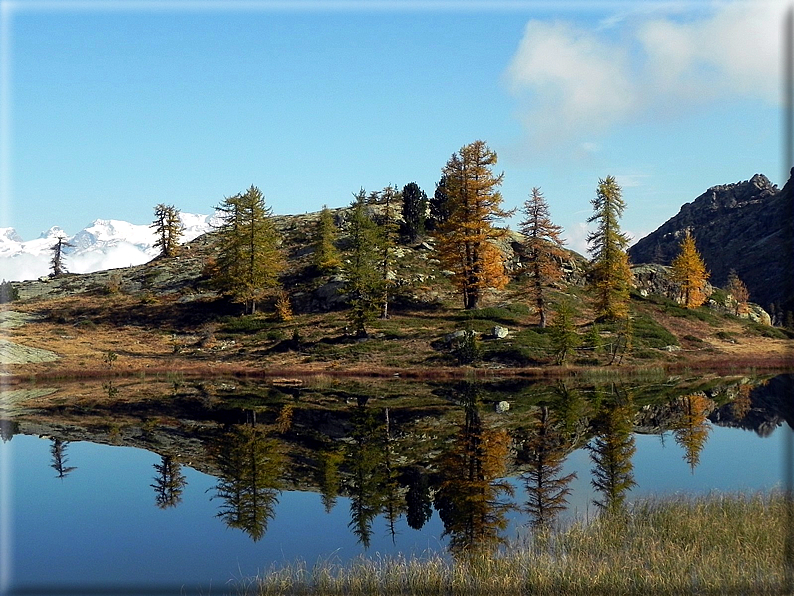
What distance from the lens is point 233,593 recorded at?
1140 centimetres

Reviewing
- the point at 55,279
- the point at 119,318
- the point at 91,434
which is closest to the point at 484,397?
the point at 91,434

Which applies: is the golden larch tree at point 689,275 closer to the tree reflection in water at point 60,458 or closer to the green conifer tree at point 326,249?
the green conifer tree at point 326,249

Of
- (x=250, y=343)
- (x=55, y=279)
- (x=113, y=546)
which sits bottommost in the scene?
(x=113, y=546)

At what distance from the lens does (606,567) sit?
10.9 meters

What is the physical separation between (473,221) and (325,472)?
4510 centimetres

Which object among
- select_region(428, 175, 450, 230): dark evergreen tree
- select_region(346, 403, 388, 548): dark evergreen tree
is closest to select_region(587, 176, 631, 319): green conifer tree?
select_region(428, 175, 450, 230): dark evergreen tree

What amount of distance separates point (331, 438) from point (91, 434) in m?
10.9

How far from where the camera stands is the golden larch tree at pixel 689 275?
76438mm

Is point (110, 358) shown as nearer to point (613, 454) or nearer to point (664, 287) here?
point (613, 454)

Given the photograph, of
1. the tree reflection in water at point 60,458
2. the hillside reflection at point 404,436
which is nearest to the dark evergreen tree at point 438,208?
the hillside reflection at point 404,436

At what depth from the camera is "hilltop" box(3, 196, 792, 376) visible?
53.5 meters

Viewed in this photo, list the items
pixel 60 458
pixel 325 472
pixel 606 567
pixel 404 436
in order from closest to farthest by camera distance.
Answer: pixel 606 567
pixel 325 472
pixel 60 458
pixel 404 436

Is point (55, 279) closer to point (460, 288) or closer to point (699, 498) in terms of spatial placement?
point (460, 288)

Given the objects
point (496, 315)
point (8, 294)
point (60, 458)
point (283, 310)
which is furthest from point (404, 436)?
point (8, 294)
